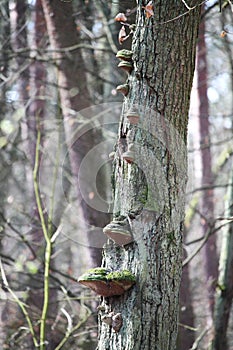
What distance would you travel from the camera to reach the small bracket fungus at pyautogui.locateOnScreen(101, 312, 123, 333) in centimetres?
342

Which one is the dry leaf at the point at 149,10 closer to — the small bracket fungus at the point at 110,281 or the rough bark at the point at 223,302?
the small bracket fungus at the point at 110,281

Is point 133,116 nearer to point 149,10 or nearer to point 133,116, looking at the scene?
point 133,116

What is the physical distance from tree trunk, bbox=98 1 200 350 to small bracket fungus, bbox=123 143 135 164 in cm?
3

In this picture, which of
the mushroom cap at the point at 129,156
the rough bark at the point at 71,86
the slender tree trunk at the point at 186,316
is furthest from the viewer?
the slender tree trunk at the point at 186,316

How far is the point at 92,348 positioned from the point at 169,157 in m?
4.36

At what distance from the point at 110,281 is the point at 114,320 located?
222 mm

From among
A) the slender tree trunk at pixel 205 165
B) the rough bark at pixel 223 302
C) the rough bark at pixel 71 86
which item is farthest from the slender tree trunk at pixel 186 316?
the rough bark at pixel 71 86

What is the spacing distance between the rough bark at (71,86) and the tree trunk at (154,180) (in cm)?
389

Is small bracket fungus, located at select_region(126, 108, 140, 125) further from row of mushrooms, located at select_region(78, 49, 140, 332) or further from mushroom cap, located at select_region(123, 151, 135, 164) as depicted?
row of mushrooms, located at select_region(78, 49, 140, 332)

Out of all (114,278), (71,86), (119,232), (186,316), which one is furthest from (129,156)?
(186,316)

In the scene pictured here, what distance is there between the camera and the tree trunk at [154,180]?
3453 millimetres

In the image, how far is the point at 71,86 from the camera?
8.16m

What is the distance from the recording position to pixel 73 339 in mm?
7562

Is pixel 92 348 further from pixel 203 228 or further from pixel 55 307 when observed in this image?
pixel 203 228
